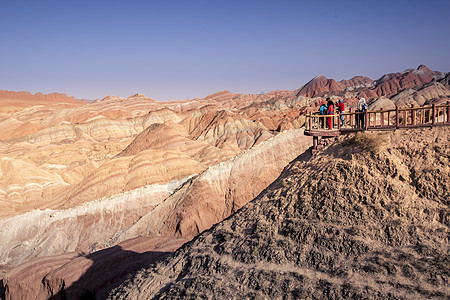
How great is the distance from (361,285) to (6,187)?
37.9 metres

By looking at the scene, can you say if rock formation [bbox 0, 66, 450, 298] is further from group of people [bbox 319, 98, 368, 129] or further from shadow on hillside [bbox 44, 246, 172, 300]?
group of people [bbox 319, 98, 368, 129]

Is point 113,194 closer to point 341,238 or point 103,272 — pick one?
point 103,272

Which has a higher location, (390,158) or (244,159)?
(390,158)

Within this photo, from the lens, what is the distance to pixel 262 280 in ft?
29.3

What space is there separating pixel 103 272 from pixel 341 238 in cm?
1056

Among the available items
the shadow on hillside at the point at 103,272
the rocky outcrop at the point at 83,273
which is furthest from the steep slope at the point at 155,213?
the shadow on hillside at the point at 103,272

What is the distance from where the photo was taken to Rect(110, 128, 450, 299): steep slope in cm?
809

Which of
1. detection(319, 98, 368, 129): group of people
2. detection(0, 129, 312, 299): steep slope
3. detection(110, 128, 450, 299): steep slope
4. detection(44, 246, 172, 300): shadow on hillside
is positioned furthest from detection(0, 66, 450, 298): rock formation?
detection(319, 98, 368, 129): group of people

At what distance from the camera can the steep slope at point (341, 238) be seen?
26.5 feet

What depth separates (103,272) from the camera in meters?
14.6

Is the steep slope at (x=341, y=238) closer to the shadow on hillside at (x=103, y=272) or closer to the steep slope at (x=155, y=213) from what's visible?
the shadow on hillside at (x=103, y=272)

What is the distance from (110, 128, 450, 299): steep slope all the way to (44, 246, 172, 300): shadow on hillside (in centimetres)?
310

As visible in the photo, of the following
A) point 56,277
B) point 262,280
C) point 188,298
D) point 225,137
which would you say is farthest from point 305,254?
point 225,137

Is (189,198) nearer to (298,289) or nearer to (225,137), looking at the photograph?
(298,289)
